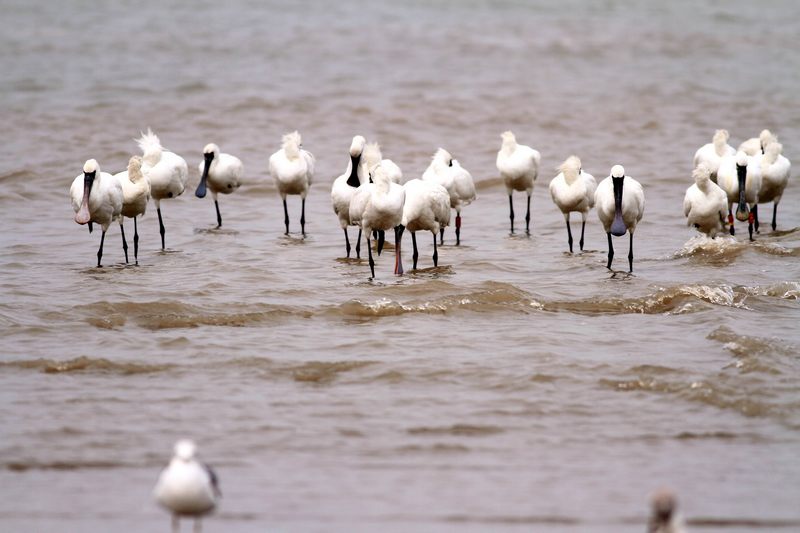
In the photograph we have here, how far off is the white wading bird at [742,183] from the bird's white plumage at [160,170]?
6625 mm

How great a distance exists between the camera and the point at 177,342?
10.7 meters

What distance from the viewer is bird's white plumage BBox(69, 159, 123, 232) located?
47.6 feet

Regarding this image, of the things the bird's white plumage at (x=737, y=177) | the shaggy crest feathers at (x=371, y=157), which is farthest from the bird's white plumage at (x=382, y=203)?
the bird's white plumage at (x=737, y=177)

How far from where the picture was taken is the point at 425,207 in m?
14.3

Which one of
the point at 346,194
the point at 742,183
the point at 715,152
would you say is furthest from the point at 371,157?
the point at 715,152

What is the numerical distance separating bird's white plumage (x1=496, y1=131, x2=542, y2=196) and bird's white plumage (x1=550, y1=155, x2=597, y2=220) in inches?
55.9

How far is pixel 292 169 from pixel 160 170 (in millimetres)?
1656

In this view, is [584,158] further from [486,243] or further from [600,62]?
[600,62]

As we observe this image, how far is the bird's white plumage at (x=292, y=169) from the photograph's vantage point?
1711 centimetres

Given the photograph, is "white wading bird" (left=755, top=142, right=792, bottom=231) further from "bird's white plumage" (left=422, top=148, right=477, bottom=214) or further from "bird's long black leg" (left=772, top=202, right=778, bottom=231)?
"bird's white plumage" (left=422, top=148, right=477, bottom=214)

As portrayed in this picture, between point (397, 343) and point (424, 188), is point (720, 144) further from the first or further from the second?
point (397, 343)

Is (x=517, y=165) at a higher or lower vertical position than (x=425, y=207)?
higher

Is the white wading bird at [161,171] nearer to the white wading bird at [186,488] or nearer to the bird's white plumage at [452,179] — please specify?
the bird's white plumage at [452,179]

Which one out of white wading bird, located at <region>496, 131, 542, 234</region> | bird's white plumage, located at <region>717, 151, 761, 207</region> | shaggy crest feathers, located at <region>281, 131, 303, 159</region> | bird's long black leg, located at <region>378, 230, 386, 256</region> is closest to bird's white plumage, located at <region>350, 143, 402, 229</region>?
bird's long black leg, located at <region>378, 230, 386, 256</region>
